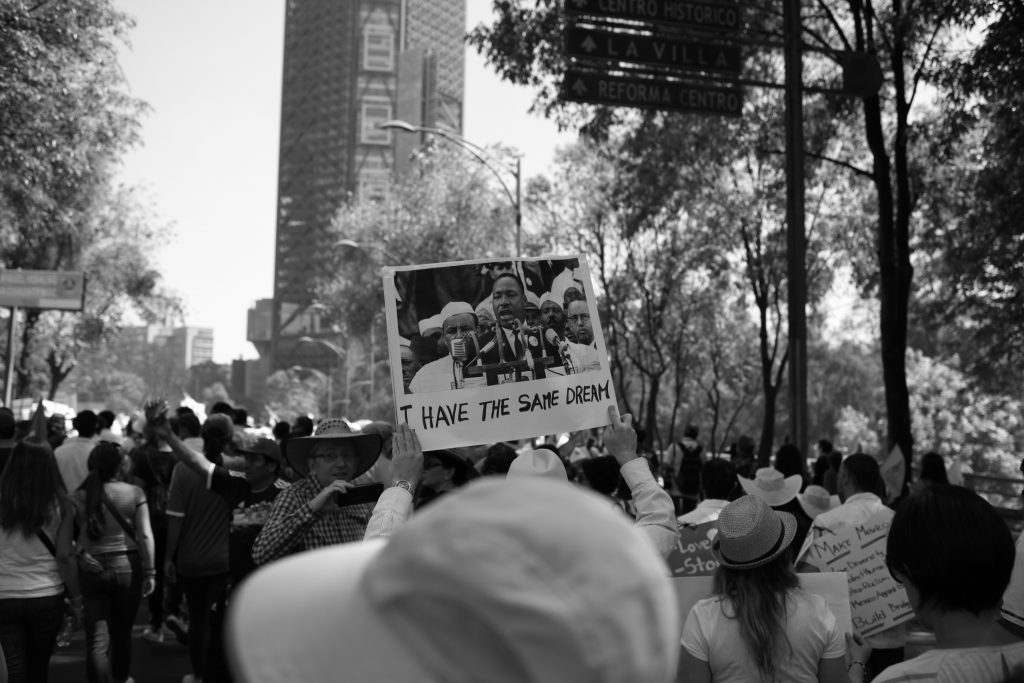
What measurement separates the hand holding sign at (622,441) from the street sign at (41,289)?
77.3ft

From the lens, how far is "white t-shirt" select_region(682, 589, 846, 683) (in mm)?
3479

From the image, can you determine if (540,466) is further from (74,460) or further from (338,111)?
(338,111)

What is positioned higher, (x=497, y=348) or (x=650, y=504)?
(x=497, y=348)

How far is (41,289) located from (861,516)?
2457 cm

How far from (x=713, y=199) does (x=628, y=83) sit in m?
16.8

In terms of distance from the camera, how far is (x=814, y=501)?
25.3ft

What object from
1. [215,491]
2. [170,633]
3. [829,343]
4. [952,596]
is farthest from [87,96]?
[829,343]

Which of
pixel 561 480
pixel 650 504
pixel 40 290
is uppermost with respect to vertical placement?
pixel 40 290

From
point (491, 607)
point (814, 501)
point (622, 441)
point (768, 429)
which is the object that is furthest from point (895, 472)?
point (768, 429)

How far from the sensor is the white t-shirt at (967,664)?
99.3 inches

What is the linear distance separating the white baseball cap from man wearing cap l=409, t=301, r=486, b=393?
3.06 meters

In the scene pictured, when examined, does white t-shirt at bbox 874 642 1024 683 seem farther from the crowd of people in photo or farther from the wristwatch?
the wristwatch

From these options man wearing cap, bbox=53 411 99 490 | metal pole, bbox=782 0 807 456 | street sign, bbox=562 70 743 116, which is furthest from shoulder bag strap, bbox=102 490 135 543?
metal pole, bbox=782 0 807 456

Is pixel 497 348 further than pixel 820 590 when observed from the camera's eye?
No
